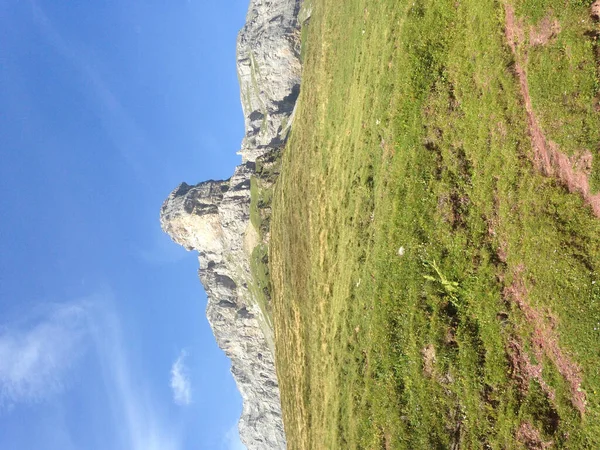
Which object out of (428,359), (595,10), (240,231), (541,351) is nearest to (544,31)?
(595,10)

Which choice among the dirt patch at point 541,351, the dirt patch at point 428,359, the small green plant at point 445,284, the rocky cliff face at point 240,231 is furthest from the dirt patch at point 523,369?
the rocky cliff face at point 240,231

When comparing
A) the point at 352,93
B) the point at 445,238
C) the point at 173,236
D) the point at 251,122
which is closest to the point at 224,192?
the point at 173,236

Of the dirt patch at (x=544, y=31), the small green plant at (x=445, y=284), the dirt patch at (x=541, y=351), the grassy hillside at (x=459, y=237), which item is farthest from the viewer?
the small green plant at (x=445, y=284)

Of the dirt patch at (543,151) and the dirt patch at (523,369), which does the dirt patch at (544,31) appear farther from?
the dirt patch at (523,369)

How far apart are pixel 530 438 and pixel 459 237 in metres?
12.0

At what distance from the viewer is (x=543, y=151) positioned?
23.9 m

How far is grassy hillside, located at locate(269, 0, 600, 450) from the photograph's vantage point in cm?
2188

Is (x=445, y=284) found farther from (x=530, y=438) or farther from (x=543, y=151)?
(x=543, y=151)

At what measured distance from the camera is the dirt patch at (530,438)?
22078 mm

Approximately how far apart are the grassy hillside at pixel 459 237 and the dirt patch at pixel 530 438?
2.3 inches

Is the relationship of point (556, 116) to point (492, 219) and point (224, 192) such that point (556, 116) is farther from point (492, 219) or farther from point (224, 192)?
point (224, 192)

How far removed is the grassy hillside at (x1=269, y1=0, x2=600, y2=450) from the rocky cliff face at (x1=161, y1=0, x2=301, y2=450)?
323 feet

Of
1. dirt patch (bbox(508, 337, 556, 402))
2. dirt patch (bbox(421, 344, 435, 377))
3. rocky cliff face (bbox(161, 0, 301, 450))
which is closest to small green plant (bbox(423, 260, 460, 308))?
dirt patch (bbox(421, 344, 435, 377))

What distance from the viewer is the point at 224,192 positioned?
154875mm
